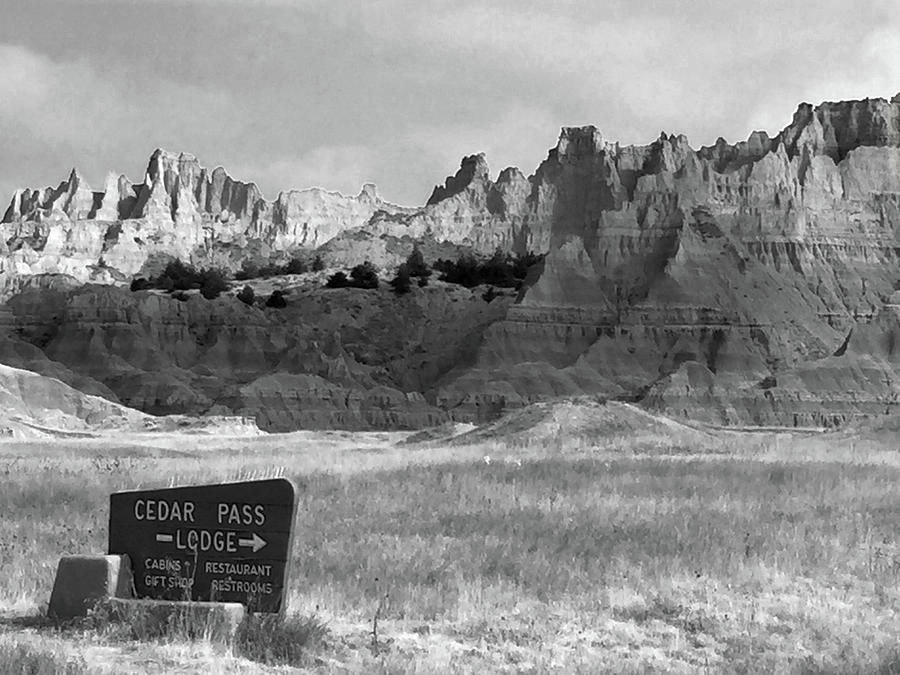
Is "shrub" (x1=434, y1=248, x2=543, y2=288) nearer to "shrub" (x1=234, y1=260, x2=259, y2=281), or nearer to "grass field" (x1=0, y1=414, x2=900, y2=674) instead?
"shrub" (x1=234, y1=260, x2=259, y2=281)

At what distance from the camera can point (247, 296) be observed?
121188 mm

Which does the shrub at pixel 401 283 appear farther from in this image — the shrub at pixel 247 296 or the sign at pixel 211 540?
the sign at pixel 211 540

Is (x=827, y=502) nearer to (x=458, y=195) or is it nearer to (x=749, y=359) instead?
(x=749, y=359)

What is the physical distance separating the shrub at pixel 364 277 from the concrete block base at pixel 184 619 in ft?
375

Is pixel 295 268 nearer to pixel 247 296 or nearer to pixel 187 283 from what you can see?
pixel 187 283

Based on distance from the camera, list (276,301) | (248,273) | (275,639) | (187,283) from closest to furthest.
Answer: (275,639), (276,301), (187,283), (248,273)

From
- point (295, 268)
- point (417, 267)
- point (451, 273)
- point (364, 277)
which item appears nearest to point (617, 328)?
point (364, 277)

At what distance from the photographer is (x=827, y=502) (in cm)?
2150

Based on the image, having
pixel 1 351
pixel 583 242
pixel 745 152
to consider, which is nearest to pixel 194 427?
pixel 1 351

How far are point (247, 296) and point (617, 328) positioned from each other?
36630 millimetres

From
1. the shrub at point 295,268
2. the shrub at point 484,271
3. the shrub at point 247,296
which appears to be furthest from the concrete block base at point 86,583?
the shrub at point 295,268

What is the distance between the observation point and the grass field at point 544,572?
9.94 meters

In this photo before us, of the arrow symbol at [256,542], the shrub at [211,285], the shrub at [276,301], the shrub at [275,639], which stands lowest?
the shrub at [275,639]

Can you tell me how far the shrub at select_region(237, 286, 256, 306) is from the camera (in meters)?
120
